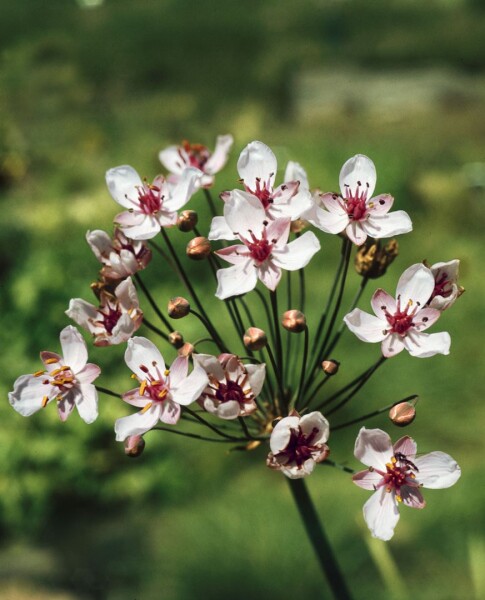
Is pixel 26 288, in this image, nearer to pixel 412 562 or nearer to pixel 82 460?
pixel 82 460

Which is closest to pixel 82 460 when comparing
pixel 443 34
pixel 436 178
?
pixel 436 178

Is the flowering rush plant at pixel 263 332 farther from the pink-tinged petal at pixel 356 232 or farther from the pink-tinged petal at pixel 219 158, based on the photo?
the pink-tinged petal at pixel 219 158

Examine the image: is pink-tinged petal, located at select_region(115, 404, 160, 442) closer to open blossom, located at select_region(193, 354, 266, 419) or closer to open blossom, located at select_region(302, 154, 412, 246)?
open blossom, located at select_region(193, 354, 266, 419)

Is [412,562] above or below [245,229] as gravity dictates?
below

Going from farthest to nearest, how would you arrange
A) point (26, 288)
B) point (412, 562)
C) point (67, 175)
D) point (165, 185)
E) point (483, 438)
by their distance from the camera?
point (67, 175) → point (483, 438) → point (26, 288) → point (412, 562) → point (165, 185)

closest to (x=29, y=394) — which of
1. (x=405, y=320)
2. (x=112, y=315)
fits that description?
(x=112, y=315)

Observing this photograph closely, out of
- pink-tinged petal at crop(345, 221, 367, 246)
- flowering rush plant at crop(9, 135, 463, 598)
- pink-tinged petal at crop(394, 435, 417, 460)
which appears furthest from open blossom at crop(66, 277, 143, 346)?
pink-tinged petal at crop(394, 435, 417, 460)
